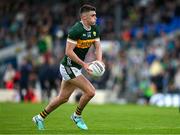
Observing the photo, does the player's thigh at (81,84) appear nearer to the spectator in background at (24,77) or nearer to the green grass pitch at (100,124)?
the green grass pitch at (100,124)

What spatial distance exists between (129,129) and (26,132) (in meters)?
2.30

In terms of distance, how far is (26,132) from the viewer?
52.4ft

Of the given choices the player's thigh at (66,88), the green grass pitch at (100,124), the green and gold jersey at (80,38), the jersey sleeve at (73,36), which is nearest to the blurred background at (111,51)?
the green grass pitch at (100,124)

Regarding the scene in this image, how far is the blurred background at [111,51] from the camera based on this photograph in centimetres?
3438

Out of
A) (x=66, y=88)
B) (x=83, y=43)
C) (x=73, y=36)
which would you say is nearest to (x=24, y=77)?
(x=66, y=88)

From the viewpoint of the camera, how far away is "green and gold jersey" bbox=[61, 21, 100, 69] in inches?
653

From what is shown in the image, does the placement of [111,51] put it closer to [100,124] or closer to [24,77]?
[24,77]

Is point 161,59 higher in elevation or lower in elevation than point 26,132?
lower

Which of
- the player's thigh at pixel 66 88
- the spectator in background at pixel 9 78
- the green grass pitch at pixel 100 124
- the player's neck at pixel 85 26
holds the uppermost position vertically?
the player's neck at pixel 85 26

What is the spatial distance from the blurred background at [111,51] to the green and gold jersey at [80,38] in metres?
15.6

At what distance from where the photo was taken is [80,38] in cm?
1669

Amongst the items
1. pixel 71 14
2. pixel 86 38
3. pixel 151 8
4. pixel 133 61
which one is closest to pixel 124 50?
pixel 133 61

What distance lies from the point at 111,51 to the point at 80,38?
19.7m

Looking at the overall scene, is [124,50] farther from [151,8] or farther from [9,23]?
[9,23]
